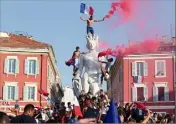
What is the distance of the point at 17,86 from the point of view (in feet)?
164

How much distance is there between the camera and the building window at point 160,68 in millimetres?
51250

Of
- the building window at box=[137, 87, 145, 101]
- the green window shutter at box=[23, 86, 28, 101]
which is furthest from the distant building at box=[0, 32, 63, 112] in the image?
the building window at box=[137, 87, 145, 101]

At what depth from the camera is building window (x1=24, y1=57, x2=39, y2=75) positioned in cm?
5069

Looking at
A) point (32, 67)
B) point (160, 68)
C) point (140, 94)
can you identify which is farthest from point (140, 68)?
point (32, 67)

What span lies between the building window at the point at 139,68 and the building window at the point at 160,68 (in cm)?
112

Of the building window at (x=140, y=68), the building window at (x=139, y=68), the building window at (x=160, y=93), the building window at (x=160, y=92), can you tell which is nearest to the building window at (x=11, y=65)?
the building window at (x=139, y=68)

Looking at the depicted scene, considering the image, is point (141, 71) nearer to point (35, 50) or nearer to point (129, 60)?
point (129, 60)

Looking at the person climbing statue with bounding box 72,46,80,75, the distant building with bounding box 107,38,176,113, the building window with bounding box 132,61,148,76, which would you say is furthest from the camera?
the building window with bounding box 132,61,148,76

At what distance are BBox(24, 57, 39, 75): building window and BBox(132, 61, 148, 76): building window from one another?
10506 millimetres

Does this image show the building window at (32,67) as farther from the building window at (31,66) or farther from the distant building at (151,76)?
the distant building at (151,76)

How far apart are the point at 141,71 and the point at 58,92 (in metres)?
Answer: 17.7

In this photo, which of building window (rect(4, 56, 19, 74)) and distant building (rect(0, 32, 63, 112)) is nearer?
distant building (rect(0, 32, 63, 112))

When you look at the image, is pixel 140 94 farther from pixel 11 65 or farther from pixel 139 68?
pixel 11 65

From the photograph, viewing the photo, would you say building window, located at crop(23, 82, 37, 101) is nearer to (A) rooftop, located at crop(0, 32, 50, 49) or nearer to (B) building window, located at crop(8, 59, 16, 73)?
(B) building window, located at crop(8, 59, 16, 73)
